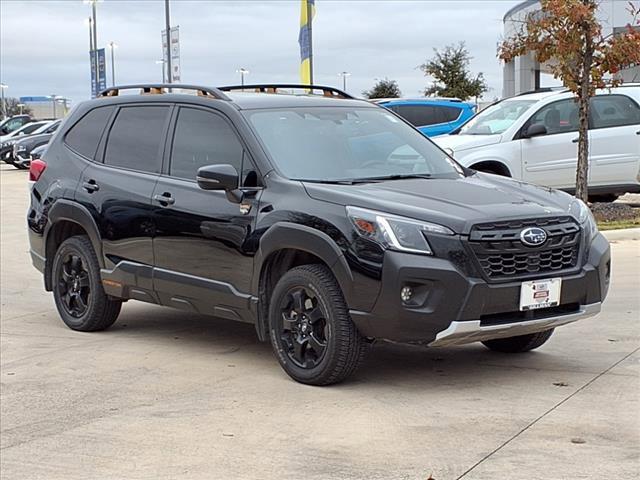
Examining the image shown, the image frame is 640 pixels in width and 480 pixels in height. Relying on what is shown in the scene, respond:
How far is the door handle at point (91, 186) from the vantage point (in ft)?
26.9

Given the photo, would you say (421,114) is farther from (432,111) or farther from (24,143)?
(24,143)

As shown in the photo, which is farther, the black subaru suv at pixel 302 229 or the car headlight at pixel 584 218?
the car headlight at pixel 584 218

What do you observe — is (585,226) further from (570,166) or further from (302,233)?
(570,166)

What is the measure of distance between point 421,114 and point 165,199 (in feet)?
46.7

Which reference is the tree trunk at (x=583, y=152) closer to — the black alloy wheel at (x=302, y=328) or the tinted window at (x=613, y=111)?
the tinted window at (x=613, y=111)

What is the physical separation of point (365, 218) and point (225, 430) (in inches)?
55.3

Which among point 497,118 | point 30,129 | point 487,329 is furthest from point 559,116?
point 30,129

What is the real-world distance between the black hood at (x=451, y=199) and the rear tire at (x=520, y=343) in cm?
95

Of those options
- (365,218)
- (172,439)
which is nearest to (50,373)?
(172,439)

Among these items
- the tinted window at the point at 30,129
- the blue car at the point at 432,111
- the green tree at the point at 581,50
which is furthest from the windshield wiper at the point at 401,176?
the tinted window at the point at 30,129

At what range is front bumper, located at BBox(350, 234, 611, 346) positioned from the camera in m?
5.89

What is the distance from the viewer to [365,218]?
6117mm

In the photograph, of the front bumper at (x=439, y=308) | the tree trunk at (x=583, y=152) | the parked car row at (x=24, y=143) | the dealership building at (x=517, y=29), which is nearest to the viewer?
the front bumper at (x=439, y=308)

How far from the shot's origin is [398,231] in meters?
6.01
